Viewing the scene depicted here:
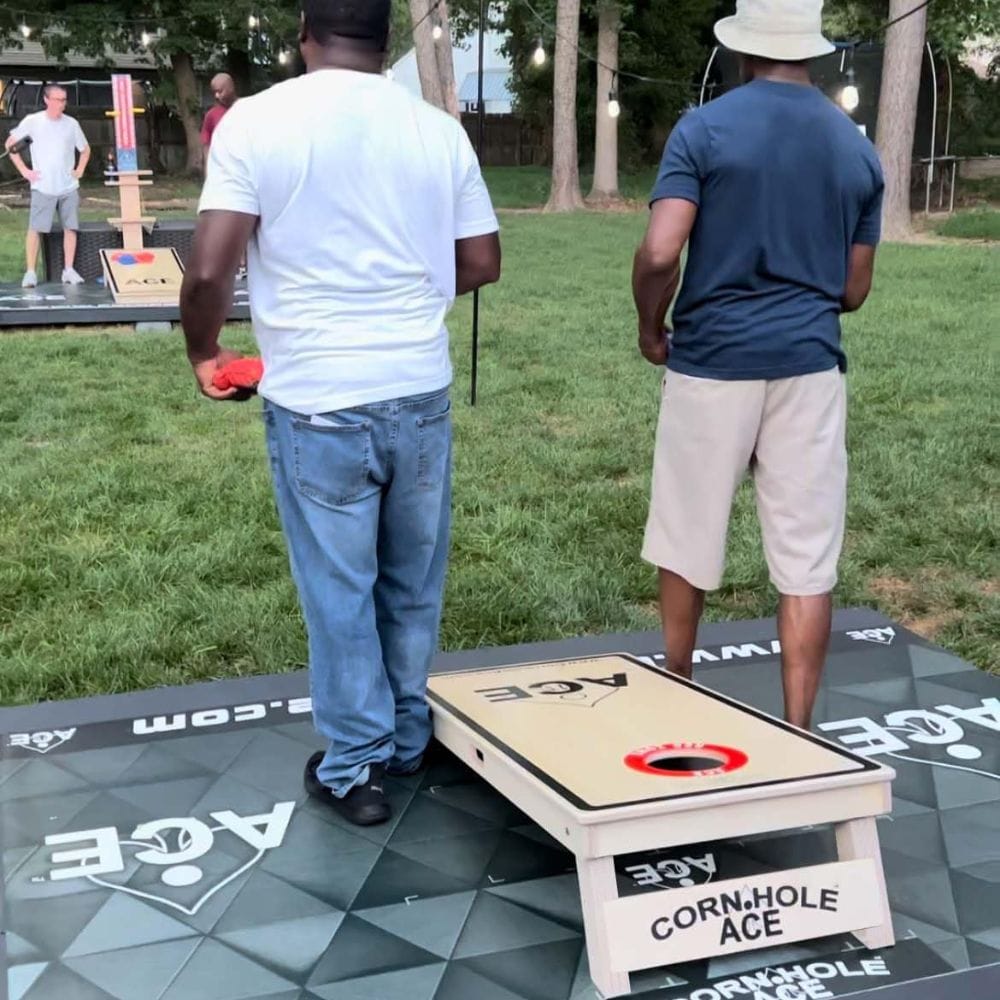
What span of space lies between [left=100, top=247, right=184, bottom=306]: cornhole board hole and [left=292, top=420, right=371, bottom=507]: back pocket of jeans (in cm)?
730

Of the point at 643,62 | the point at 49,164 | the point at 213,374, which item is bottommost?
the point at 213,374

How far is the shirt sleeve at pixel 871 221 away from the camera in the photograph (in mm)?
2828

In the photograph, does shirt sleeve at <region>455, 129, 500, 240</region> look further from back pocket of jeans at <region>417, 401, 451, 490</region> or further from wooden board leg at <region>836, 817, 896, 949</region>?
wooden board leg at <region>836, 817, 896, 949</region>

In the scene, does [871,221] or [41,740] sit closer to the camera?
[871,221]

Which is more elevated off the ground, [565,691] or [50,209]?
[50,209]

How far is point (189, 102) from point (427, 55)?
11.8m

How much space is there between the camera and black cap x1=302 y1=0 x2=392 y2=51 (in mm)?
2396

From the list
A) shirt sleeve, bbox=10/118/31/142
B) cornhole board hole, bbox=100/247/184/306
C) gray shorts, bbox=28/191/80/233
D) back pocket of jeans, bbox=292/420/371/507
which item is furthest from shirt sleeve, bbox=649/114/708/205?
shirt sleeve, bbox=10/118/31/142

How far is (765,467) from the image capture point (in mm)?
2902

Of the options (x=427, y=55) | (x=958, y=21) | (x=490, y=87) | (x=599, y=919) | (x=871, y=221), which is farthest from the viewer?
(x=490, y=87)

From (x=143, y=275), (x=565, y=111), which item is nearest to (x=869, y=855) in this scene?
(x=143, y=275)

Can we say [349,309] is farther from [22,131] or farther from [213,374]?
[22,131]

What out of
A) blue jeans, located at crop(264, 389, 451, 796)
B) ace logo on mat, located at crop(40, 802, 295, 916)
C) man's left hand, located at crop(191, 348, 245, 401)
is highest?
man's left hand, located at crop(191, 348, 245, 401)

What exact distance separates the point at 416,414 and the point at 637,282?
2.06 ft
